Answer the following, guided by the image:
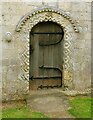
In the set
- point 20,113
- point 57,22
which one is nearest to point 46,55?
point 57,22

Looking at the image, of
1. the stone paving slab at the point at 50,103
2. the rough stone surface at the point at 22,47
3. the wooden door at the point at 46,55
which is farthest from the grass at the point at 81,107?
the wooden door at the point at 46,55

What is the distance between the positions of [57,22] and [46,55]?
1.19m

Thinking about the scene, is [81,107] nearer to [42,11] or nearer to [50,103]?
[50,103]

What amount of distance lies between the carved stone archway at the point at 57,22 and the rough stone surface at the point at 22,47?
5 centimetres

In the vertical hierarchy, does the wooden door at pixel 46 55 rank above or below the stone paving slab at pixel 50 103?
above

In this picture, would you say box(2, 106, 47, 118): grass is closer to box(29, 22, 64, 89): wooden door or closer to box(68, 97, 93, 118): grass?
box(68, 97, 93, 118): grass

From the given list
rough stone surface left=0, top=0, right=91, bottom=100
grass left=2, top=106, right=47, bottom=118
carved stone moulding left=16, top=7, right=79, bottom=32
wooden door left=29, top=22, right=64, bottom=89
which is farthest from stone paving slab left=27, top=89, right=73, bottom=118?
carved stone moulding left=16, top=7, right=79, bottom=32

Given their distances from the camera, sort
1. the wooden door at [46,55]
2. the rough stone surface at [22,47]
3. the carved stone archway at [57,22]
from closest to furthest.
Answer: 1. the rough stone surface at [22,47]
2. the carved stone archway at [57,22]
3. the wooden door at [46,55]

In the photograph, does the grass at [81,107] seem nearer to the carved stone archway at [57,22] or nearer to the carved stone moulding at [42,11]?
the carved stone archway at [57,22]

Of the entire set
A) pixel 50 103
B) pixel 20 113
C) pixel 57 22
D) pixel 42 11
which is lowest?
pixel 20 113

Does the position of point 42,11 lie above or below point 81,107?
above

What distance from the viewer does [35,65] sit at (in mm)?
10781

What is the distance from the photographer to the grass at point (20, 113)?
869 centimetres

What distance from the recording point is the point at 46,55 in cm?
1083
